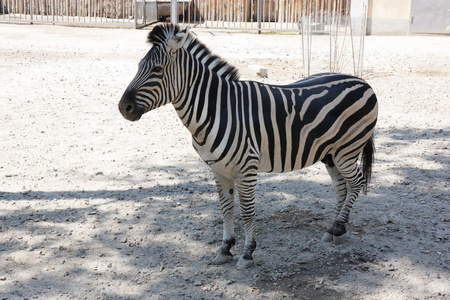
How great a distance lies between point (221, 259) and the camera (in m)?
5.13

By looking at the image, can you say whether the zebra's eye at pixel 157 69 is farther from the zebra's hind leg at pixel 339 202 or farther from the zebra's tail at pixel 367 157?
the zebra's tail at pixel 367 157

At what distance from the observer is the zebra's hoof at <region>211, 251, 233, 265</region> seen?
5121mm

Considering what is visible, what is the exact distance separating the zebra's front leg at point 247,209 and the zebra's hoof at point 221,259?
0.15 m

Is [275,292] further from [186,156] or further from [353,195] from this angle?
[186,156]

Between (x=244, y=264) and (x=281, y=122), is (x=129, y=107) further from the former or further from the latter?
(x=244, y=264)

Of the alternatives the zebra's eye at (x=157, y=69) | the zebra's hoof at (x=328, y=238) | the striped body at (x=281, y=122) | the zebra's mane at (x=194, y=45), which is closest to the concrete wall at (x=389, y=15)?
the striped body at (x=281, y=122)

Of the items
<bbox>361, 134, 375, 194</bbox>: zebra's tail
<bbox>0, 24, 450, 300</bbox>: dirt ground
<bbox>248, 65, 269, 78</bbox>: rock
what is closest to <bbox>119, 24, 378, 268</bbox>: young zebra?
<bbox>361, 134, 375, 194</bbox>: zebra's tail

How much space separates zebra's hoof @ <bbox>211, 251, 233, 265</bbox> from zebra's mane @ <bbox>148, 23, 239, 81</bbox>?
1.64m

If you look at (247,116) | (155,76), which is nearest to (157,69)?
(155,76)

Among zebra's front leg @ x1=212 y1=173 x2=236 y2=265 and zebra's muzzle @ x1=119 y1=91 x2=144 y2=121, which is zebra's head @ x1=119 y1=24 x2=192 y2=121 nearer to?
zebra's muzzle @ x1=119 y1=91 x2=144 y2=121

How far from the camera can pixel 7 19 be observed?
741 inches

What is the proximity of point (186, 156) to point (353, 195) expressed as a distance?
3.31 meters

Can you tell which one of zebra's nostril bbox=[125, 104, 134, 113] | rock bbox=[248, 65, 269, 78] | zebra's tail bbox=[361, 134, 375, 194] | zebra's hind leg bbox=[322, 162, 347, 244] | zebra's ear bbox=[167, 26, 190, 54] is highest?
zebra's ear bbox=[167, 26, 190, 54]

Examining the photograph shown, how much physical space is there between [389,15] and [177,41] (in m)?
15.6
